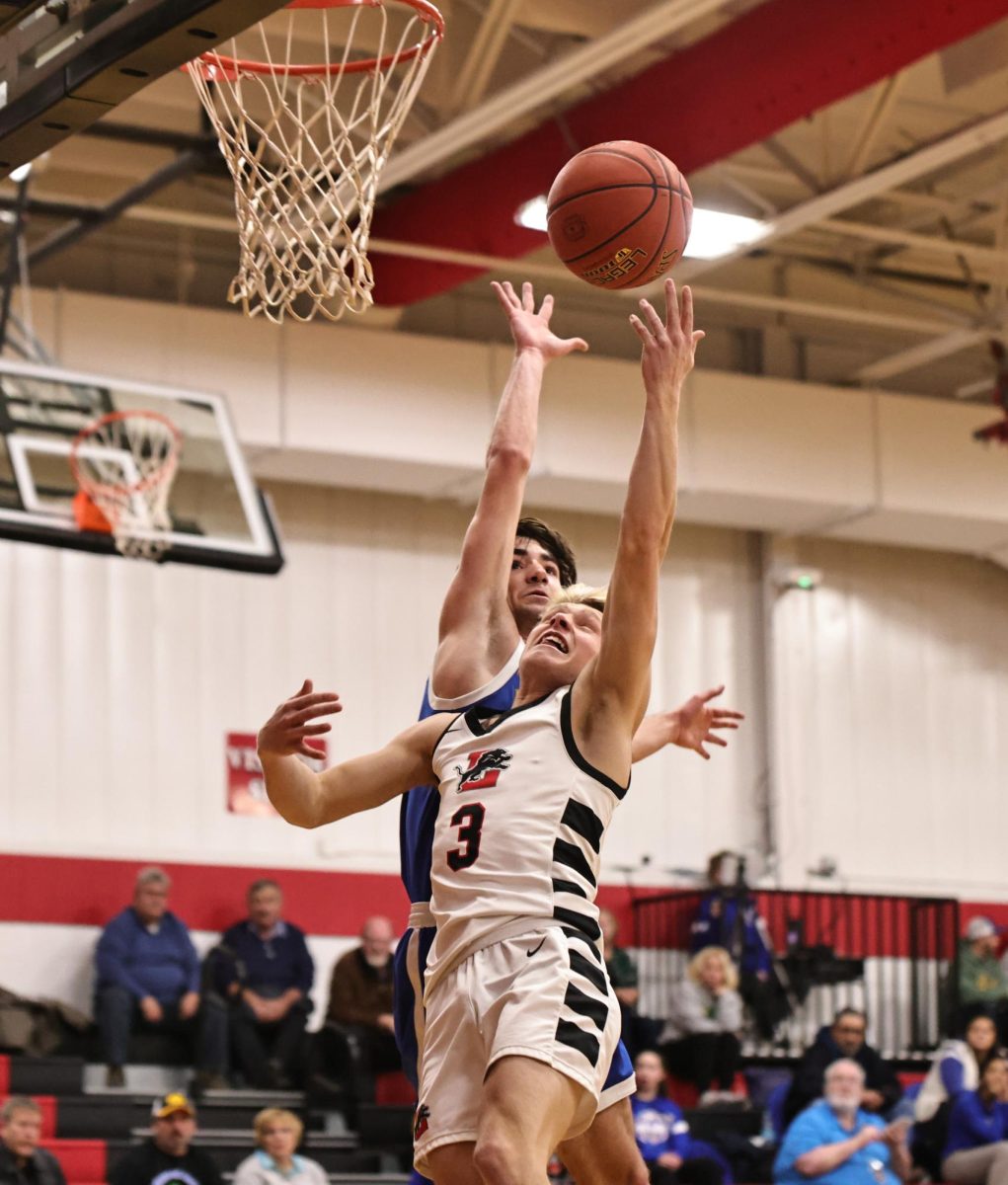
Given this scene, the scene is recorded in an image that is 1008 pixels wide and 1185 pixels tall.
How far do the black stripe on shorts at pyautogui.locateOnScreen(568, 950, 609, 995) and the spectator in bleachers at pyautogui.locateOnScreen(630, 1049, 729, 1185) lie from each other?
736cm

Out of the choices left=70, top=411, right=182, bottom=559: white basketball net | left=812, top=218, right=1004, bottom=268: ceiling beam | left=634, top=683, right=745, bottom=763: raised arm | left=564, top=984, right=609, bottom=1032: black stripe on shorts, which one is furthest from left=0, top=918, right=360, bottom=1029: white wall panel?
left=564, top=984, right=609, bottom=1032: black stripe on shorts

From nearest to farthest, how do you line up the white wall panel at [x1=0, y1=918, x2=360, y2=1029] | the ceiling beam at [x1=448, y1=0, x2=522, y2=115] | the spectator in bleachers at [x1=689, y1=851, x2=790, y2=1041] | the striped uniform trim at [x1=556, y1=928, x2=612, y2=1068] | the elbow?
1. the striped uniform trim at [x1=556, y1=928, x2=612, y2=1068]
2. the elbow
3. the ceiling beam at [x1=448, y1=0, x2=522, y2=115]
4. the white wall panel at [x1=0, y1=918, x2=360, y2=1029]
5. the spectator in bleachers at [x1=689, y1=851, x2=790, y2=1041]

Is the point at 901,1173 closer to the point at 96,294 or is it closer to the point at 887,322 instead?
the point at 887,322

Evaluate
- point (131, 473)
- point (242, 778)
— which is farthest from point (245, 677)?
point (131, 473)

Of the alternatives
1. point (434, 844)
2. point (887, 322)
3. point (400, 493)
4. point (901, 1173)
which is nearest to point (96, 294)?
point (400, 493)

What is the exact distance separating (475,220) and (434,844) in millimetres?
9423

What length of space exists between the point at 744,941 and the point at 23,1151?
652 cm

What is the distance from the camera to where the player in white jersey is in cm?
439

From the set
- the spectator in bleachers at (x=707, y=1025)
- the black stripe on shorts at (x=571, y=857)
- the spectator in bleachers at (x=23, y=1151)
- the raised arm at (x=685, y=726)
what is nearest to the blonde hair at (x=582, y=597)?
the raised arm at (x=685, y=726)

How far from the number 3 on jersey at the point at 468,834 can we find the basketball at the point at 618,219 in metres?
1.70

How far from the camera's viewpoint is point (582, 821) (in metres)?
4.75

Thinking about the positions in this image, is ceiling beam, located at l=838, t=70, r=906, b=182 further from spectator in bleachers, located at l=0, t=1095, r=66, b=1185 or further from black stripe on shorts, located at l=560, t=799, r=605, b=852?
black stripe on shorts, located at l=560, t=799, r=605, b=852

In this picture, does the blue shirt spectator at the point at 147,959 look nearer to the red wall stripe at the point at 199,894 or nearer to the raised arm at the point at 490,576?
the red wall stripe at the point at 199,894

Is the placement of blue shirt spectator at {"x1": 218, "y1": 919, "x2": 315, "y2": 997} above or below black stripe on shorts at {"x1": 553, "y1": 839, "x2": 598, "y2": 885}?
below
